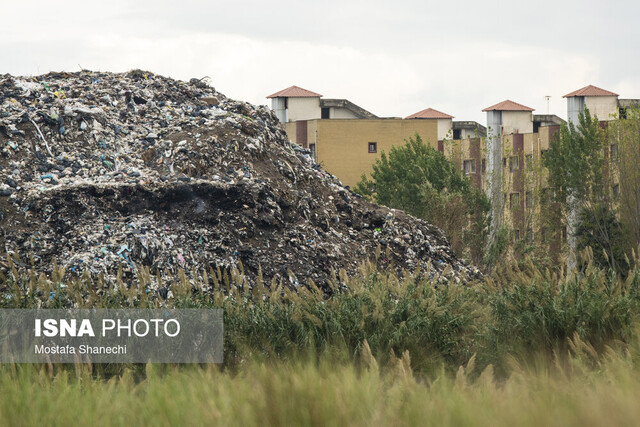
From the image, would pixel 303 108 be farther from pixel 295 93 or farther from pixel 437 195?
pixel 437 195

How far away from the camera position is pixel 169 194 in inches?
464

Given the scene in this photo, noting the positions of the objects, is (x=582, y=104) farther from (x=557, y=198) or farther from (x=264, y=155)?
(x=264, y=155)

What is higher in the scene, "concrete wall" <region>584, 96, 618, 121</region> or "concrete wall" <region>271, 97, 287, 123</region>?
"concrete wall" <region>271, 97, 287, 123</region>

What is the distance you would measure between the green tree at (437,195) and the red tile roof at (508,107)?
9.91m

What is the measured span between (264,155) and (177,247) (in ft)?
9.57

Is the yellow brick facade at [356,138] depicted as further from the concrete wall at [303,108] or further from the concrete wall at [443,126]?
the concrete wall at [443,126]

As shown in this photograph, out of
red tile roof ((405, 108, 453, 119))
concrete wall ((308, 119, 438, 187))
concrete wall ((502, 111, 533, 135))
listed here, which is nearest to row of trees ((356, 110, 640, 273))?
concrete wall ((502, 111, 533, 135))

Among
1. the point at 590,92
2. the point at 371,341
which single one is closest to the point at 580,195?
the point at 590,92

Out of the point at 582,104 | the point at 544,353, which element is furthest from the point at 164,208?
the point at 582,104

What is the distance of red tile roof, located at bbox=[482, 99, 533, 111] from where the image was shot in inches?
1965

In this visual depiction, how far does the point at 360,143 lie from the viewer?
51.8 metres

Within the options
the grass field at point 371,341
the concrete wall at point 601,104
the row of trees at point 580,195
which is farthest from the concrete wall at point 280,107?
the grass field at point 371,341

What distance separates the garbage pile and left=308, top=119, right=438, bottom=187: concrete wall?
36.1 meters

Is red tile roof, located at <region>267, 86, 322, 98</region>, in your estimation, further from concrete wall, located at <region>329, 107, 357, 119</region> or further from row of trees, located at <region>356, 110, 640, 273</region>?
row of trees, located at <region>356, 110, 640, 273</region>
